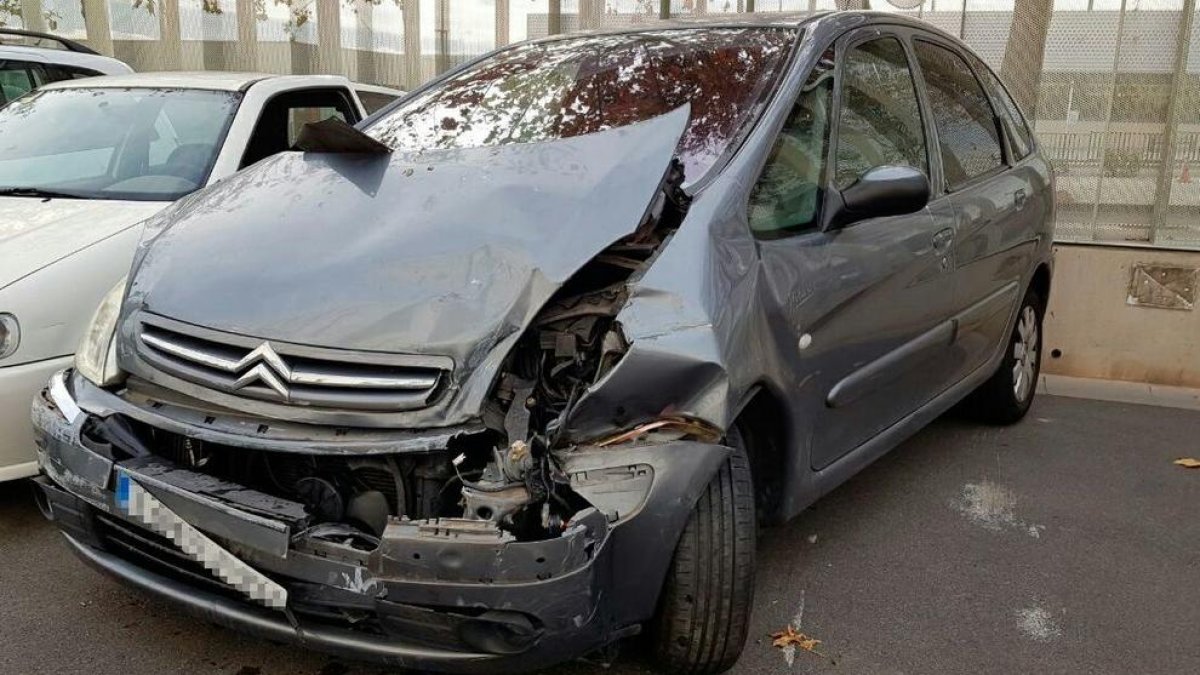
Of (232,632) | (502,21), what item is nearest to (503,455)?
(232,632)

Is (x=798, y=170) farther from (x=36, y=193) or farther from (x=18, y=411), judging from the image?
(x=36, y=193)

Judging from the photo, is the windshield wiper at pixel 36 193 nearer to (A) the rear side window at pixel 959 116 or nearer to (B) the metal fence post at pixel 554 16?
(A) the rear side window at pixel 959 116

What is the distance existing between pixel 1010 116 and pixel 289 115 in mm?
3435

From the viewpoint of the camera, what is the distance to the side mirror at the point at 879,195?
293 cm

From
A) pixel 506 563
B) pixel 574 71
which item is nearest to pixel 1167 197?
pixel 574 71

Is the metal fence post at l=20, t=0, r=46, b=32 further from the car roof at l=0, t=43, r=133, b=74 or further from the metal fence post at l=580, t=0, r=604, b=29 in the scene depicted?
the metal fence post at l=580, t=0, r=604, b=29

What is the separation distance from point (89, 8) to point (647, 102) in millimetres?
8299

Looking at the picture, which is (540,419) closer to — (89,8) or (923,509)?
(923,509)

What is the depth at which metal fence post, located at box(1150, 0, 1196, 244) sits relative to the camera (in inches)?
230

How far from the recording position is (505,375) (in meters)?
2.34

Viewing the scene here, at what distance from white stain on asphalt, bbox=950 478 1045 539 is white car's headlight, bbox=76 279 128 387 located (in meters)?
3.01

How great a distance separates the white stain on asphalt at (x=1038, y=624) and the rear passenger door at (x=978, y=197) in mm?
1069

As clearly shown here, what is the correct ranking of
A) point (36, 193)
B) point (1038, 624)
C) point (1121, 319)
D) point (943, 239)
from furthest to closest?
point (1121, 319)
point (36, 193)
point (943, 239)
point (1038, 624)

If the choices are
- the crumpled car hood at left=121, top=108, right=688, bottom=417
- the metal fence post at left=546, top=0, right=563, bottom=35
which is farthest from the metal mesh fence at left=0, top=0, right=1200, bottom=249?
the crumpled car hood at left=121, top=108, right=688, bottom=417
